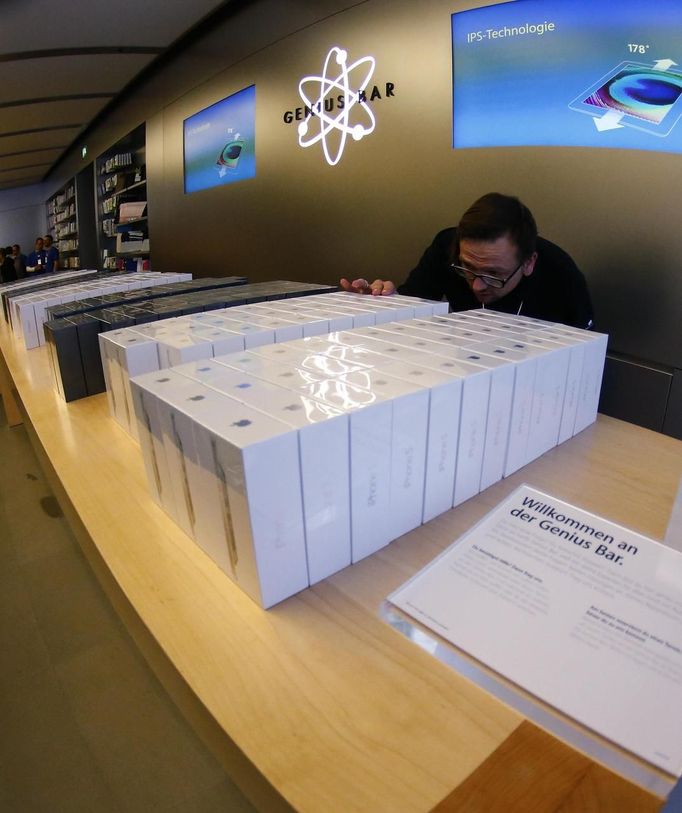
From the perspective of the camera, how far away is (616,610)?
510 mm

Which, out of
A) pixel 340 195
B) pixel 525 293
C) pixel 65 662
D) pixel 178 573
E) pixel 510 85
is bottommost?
pixel 65 662

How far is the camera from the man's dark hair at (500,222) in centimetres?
157

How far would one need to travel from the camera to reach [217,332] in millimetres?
1204

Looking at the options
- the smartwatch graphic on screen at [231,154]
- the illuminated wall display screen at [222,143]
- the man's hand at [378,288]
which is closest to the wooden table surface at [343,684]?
the man's hand at [378,288]

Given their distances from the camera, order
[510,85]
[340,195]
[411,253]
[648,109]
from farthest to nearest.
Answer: [340,195] → [411,253] → [510,85] → [648,109]

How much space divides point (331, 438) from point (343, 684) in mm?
283

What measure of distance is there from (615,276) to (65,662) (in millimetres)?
2326

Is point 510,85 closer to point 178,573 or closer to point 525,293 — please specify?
point 525,293

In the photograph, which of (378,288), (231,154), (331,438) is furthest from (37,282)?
(331,438)

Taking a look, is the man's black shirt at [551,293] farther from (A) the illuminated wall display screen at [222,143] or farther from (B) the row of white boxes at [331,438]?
(A) the illuminated wall display screen at [222,143]

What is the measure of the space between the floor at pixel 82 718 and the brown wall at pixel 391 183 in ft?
6.61

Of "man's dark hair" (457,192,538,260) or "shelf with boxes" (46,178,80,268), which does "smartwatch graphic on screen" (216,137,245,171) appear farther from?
"shelf with boxes" (46,178,80,268)

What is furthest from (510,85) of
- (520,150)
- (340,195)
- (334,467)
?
(334,467)

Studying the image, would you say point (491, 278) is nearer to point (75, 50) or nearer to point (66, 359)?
point (66, 359)
